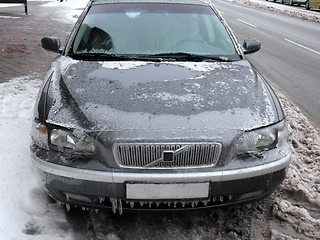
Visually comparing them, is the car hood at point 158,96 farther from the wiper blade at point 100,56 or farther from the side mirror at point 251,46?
the side mirror at point 251,46

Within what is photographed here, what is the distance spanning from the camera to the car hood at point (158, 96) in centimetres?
247

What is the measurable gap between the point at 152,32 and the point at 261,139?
5.51 feet

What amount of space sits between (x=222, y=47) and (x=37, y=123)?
6.16 feet

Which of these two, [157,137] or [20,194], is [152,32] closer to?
[157,137]

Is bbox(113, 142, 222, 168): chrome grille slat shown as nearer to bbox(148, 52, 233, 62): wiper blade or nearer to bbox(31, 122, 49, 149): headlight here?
bbox(31, 122, 49, 149): headlight

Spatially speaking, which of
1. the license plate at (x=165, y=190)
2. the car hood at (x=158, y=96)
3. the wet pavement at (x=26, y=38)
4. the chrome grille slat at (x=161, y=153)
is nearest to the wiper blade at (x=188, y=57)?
the car hood at (x=158, y=96)

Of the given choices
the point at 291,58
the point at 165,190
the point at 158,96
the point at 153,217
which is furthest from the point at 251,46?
the point at 291,58

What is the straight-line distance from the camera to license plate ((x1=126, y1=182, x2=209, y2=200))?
2344mm

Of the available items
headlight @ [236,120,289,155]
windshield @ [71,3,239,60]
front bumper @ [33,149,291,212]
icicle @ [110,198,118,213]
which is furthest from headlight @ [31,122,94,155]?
windshield @ [71,3,239,60]

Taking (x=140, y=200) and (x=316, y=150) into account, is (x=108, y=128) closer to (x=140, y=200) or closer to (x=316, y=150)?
(x=140, y=200)

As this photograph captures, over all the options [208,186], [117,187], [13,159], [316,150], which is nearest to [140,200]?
[117,187]

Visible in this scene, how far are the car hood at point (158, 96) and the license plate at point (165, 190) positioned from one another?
0.34 meters

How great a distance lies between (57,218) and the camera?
9.08 ft

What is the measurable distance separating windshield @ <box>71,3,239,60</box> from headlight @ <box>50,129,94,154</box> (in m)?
1.20
